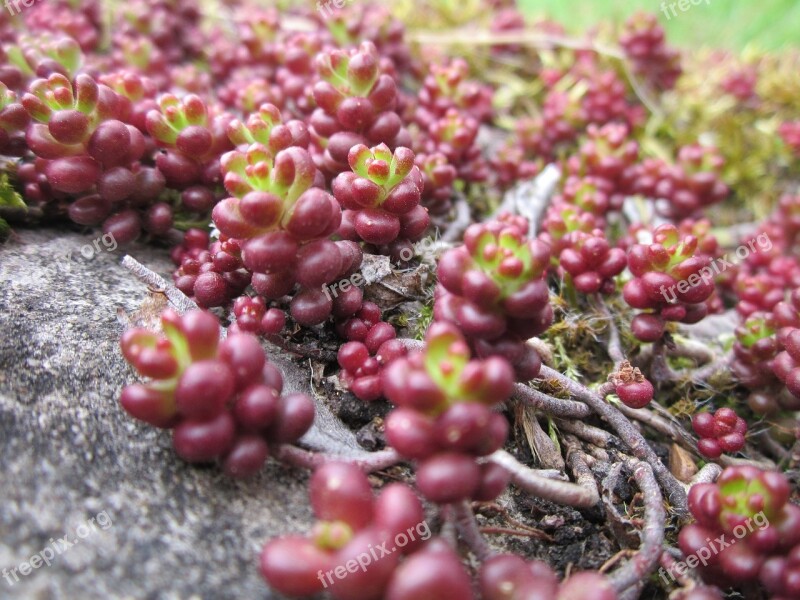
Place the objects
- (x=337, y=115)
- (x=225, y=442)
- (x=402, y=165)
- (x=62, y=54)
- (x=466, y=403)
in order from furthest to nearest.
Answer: (x=62, y=54) → (x=337, y=115) → (x=402, y=165) → (x=225, y=442) → (x=466, y=403)

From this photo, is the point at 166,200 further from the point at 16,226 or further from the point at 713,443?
the point at 713,443

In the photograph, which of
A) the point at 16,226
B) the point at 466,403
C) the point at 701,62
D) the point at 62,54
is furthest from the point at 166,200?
the point at 701,62

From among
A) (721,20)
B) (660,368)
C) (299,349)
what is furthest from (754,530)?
(721,20)

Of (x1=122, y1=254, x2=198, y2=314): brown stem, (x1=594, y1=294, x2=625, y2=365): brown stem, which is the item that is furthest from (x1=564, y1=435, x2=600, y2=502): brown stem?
(x1=122, y1=254, x2=198, y2=314): brown stem

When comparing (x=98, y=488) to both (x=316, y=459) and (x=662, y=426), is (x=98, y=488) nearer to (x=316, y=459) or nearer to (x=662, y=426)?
(x=316, y=459)

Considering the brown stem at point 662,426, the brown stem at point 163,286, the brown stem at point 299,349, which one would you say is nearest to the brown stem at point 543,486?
the brown stem at point 662,426

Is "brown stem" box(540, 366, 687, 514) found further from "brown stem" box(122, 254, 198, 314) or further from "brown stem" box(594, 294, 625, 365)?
"brown stem" box(122, 254, 198, 314)

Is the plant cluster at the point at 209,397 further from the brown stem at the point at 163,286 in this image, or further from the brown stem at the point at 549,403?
the brown stem at the point at 549,403
